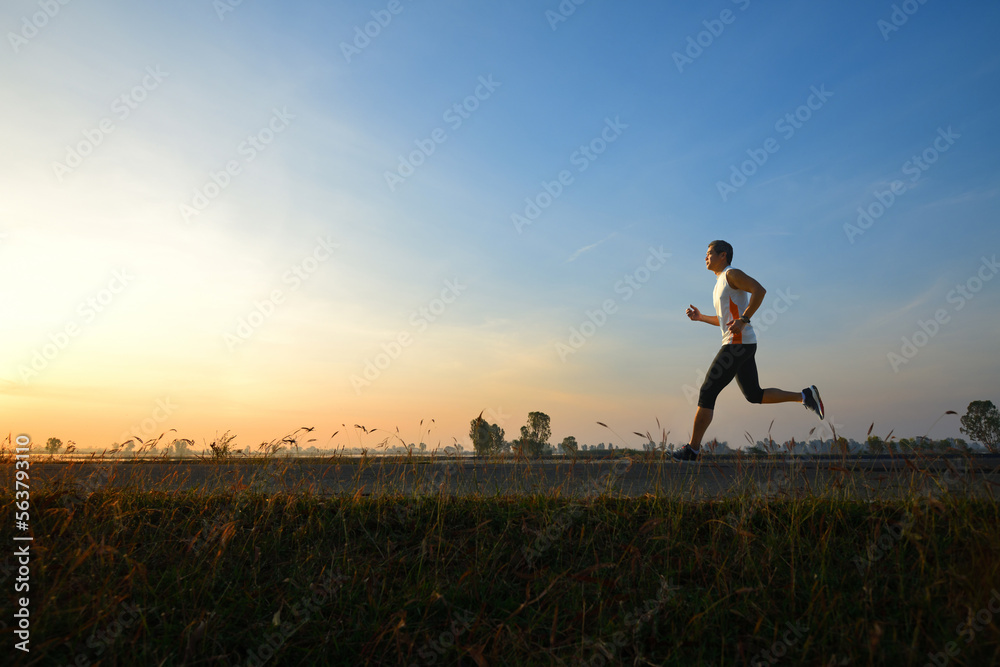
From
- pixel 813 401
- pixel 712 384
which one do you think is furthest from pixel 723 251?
pixel 813 401

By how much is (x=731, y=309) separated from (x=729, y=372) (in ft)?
2.72

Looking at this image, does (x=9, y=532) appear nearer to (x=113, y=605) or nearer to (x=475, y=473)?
(x=113, y=605)

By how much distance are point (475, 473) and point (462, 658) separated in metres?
2.34

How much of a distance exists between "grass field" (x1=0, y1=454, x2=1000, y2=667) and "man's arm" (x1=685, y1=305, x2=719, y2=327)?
3.61 m

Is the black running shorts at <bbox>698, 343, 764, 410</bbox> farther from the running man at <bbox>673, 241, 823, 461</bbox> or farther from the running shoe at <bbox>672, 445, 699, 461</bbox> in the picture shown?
the running shoe at <bbox>672, 445, 699, 461</bbox>

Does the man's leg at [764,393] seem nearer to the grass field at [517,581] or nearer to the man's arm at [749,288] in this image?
the man's arm at [749,288]

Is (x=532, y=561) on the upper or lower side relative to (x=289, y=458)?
lower

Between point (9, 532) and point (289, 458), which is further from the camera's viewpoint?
point (289, 458)

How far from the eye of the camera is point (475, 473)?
505cm

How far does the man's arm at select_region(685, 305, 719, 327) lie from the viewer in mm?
7559

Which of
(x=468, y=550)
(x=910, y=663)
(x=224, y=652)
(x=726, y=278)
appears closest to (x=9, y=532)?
(x=224, y=652)

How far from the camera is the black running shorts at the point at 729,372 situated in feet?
22.2

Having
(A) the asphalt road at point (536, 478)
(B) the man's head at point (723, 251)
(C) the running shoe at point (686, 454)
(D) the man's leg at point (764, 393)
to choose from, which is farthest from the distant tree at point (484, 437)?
(B) the man's head at point (723, 251)

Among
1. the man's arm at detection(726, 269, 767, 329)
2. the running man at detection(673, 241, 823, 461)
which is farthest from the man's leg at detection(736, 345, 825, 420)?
the man's arm at detection(726, 269, 767, 329)
